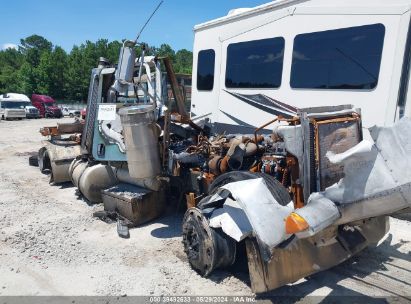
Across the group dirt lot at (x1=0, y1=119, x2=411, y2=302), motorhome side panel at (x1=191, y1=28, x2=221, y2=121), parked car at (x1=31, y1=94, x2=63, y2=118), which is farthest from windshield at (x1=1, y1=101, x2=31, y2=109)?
dirt lot at (x1=0, y1=119, x2=411, y2=302)

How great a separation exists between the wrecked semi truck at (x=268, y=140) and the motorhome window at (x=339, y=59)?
0.05ft

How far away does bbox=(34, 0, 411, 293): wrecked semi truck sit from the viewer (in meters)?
2.82

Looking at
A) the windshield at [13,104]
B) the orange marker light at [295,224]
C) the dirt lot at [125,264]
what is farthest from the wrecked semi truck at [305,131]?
the windshield at [13,104]

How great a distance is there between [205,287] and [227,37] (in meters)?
5.20

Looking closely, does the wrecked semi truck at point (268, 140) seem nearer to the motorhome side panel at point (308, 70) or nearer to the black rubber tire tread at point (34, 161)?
the motorhome side panel at point (308, 70)

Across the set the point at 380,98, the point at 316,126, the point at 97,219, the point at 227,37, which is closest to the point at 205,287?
the point at 316,126

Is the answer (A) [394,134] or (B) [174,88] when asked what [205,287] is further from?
(B) [174,88]

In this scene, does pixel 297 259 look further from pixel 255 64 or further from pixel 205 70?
pixel 205 70

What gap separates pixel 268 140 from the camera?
443 cm

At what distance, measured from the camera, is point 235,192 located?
10.4 ft

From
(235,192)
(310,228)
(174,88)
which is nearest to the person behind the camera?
(310,228)

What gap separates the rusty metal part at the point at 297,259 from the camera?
10.3 feet

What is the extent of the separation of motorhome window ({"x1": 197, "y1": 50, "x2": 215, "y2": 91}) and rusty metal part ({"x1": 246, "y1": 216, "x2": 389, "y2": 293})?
16.4 ft

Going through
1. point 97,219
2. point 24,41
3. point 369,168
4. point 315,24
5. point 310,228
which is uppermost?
point 24,41
